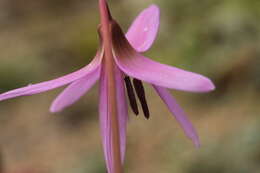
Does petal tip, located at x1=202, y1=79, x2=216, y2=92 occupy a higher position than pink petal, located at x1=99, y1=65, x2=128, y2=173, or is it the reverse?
petal tip, located at x1=202, y1=79, x2=216, y2=92

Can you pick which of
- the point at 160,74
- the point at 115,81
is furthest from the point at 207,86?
the point at 115,81

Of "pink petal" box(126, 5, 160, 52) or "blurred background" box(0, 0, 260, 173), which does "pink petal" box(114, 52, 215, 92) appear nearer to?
"pink petal" box(126, 5, 160, 52)

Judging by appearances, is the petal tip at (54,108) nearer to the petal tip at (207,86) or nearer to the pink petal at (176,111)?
the pink petal at (176,111)

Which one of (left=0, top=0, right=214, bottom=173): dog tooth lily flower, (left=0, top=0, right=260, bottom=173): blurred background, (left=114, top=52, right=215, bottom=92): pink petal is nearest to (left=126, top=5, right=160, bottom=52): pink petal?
(left=0, top=0, right=214, bottom=173): dog tooth lily flower

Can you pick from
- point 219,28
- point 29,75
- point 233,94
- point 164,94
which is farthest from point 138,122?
point 164,94

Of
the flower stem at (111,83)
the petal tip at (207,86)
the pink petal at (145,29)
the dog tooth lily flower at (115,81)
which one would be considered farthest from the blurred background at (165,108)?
the petal tip at (207,86)

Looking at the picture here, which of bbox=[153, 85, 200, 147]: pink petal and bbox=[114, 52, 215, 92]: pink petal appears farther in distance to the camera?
bbox=[153, 85, 200, 147]: pink petal
